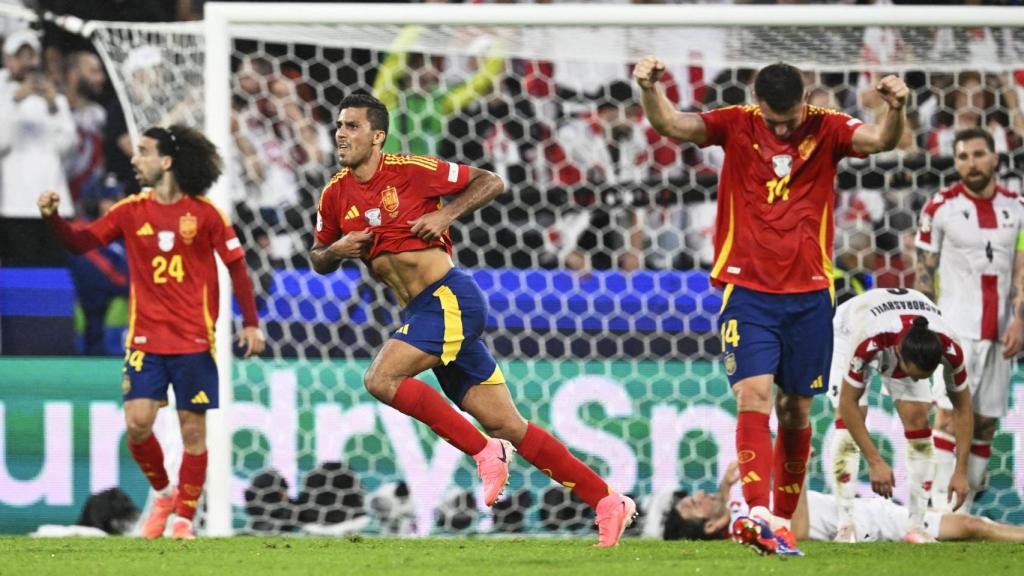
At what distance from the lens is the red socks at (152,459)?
711 centimetres

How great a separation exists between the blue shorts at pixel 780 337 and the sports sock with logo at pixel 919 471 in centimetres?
175

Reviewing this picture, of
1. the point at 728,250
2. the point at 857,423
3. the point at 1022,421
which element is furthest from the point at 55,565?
the point at 1022,421

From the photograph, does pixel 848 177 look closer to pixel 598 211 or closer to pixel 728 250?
pixel 598 211

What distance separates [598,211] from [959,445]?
2.95 m

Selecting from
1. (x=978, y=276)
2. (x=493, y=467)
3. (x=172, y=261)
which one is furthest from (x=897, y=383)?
(x=172, y=261)

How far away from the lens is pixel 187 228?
7211 mm

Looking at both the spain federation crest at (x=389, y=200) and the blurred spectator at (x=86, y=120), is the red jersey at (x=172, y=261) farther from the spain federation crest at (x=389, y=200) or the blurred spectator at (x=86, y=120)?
the blurred spectator at (x=86, y=120)

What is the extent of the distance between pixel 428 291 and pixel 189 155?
7.04 ft

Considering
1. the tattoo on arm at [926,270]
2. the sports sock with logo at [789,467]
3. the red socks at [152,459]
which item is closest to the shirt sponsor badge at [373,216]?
the sports sock with logo at [789,467]

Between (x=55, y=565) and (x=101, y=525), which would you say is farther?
(x=101, y=525)

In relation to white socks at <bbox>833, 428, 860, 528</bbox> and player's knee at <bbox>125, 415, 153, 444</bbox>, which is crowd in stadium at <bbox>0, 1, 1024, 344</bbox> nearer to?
white socks at <bbox>833, 428, 860, 528</bbox>

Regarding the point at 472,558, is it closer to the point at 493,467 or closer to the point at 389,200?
the point at 493,467

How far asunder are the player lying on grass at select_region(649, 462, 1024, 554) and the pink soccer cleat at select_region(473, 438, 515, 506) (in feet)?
5.43

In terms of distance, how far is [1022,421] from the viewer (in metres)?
8.07
